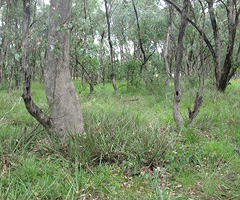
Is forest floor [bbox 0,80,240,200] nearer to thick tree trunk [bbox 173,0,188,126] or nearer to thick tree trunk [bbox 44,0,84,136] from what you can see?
thick tree trunk [bbox 44,0,84,136]

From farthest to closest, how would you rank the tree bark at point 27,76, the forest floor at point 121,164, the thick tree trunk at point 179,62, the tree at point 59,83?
the thick tree trunk at point 179,62 < the tree at point 59,83 < the tree bark at point 27,76 < the forest floor at point 121,164

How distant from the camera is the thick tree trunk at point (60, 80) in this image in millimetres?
4012

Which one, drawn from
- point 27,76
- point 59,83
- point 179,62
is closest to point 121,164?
point 59,83

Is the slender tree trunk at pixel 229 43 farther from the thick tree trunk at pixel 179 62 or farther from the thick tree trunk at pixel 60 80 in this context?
the thick tree trunk at pixel 60 80

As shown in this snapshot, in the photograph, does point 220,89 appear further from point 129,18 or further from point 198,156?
point 129,18

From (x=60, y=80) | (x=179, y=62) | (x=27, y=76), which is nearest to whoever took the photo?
(x=27, y=76)

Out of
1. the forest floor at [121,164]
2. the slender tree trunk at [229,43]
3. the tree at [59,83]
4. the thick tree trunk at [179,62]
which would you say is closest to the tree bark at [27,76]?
the tree at [59,83]

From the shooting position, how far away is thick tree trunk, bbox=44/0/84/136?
4.01m

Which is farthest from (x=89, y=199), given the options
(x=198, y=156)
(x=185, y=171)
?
(x=198, y=156)

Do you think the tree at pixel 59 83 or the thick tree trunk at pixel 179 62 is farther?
the thick tree trunk at pixel 179 62

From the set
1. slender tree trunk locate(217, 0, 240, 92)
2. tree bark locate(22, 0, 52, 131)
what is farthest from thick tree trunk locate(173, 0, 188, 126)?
slender tree trunk locate(217, 0, 240, 92)

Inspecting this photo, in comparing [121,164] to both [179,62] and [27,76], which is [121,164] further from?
[179,62]

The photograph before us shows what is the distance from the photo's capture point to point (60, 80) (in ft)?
13.4

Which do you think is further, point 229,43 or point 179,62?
point 229,43
